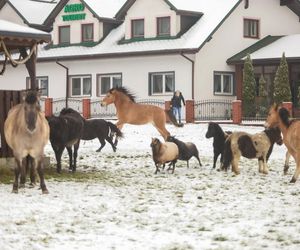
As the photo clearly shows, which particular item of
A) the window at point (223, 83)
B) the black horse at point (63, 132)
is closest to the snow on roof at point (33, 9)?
the window at point (223, 83)

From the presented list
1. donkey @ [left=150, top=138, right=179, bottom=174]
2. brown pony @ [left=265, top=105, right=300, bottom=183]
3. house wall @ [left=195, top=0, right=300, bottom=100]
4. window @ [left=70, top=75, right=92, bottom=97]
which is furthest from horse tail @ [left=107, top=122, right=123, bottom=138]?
window @ [left=70, top=75, right=92, bottom=97]

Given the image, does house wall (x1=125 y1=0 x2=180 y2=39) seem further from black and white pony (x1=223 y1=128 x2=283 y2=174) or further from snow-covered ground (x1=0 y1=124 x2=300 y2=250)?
black and white pony (x1=223 y1=128 x2=283 y2=174)

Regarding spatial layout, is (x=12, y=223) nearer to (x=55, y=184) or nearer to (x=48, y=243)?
(x=48, y=243)

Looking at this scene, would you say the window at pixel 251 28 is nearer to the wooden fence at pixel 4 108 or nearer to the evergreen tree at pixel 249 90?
the evergreen tree at pixel 249 90

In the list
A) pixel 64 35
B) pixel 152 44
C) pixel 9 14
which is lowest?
pixel 152 44

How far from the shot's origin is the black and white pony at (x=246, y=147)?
1727 centimetres

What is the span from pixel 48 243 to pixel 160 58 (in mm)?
31387

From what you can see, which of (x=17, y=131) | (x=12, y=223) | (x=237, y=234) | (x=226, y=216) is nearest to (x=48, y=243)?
(x=12, y=223)

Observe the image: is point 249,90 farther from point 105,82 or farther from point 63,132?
point 63,132

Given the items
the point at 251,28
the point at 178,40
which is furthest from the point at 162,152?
the point at 251,28

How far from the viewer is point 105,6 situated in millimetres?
45531

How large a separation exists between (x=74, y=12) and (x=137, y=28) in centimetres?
473

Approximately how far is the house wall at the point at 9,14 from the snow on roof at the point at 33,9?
13.2 inches

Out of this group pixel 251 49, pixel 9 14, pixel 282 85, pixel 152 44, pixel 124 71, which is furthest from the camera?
pixel 9 14
